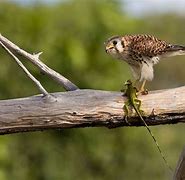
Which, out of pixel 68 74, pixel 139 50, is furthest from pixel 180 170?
pixel 68 74

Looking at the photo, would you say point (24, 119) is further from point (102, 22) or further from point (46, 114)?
point (102, 22)

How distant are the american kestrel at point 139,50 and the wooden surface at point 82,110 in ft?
0.71

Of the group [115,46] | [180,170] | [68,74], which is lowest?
[180,170]

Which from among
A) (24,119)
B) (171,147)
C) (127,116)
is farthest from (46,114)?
(171,147)

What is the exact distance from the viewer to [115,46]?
2.57 meters

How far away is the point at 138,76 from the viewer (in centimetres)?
261

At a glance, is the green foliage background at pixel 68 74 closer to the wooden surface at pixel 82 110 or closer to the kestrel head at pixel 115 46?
the kestrel head at pixel 115 46

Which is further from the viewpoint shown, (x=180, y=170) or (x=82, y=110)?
(x=180, y=170)

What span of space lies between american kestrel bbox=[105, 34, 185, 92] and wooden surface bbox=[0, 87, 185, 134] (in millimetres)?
215

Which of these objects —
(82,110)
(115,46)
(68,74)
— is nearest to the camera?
(82,110)

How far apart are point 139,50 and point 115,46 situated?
93 millimetres

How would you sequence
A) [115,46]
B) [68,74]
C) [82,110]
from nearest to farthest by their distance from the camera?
[82,110], [115,46], [68,74]

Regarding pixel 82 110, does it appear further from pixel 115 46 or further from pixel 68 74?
pixel 68 74

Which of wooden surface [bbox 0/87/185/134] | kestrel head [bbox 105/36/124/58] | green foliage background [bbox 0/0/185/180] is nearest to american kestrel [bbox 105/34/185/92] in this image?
kestrel head [bbox 105/36/124/58]
